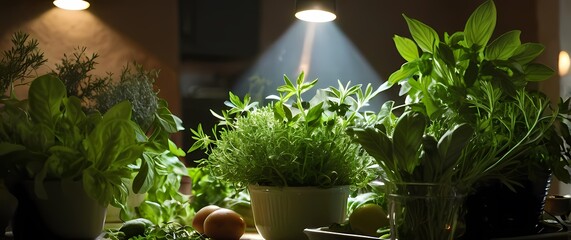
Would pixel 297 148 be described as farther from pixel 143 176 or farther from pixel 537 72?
pixel 537 72

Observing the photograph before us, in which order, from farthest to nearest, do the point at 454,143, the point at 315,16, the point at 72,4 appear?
the point at 315,16, the point at 72,4, the point at 454,143

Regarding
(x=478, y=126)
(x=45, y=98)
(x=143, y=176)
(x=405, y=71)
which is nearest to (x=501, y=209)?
(x=478, y=126)

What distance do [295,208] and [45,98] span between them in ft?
1.23

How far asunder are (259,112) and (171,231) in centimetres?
23

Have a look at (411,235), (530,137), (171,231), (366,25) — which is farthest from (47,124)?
(366,25)

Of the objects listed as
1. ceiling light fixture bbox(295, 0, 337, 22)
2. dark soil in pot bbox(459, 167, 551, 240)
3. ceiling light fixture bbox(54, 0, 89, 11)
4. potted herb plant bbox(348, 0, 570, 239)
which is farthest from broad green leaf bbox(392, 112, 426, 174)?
ceiling light fixture bbox(54, 0, 89, 11)

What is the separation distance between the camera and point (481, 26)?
788mm

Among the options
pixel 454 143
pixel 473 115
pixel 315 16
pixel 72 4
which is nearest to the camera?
pixel 454 143

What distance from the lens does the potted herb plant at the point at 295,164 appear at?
0.90m

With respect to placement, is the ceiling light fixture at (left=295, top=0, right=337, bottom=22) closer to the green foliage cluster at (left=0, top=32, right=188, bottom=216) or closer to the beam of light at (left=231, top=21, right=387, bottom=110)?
the beam of light at (left=231, top=21, right=387, bottom=110)

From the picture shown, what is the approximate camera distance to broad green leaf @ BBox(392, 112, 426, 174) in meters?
0.71

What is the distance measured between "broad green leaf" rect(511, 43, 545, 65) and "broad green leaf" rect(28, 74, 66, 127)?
1.95 ft

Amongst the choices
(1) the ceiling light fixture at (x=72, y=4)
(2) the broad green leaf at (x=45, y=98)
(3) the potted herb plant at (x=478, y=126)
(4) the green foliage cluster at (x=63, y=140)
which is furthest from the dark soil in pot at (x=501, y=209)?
(1) the ceiling light fixture at (x=72, y=4)

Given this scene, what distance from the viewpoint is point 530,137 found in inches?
31.0
